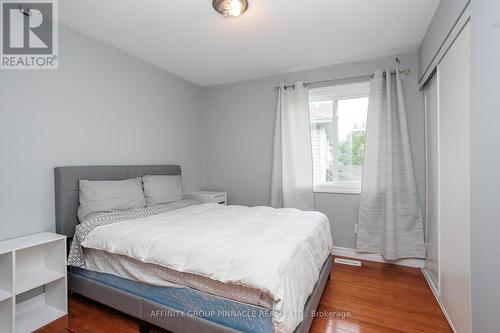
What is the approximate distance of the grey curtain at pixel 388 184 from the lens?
9.04ft

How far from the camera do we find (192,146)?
12.9 feet

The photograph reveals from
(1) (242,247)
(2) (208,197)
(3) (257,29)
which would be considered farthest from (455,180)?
(2) (208,197)

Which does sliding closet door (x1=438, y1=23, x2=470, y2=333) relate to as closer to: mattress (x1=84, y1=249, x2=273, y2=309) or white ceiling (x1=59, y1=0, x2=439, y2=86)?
white ceiling (x1=59, y1=0, x2=439, y2=86)

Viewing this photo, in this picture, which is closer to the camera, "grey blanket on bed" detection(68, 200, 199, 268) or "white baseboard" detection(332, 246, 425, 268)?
"grey blanket on bed" detection(68, 200, 199, 268)

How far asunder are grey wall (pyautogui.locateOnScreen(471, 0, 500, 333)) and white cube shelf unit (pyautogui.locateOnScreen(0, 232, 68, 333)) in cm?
274

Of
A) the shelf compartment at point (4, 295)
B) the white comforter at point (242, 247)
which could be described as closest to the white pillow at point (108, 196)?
the white comforter at point (242, 247)

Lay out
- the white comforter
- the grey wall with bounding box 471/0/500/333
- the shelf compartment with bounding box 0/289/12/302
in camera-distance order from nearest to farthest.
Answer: the grey wall with bounding box 471/0/500/333, the white comforter, the shelf compartment with bounding box 0/289/12/302

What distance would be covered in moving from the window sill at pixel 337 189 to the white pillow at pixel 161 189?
1.89 metres

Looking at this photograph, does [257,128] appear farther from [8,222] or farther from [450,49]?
[8,222]

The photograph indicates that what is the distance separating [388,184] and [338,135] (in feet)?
2.96

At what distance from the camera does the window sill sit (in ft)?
10.3

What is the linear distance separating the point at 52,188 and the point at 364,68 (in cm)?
366

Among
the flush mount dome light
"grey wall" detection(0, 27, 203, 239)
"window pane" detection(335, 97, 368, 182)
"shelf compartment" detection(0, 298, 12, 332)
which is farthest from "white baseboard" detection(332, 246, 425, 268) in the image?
"shelf compartment" detection(0, 298, 12, 332)

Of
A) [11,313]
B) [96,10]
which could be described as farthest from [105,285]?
[96,10]
